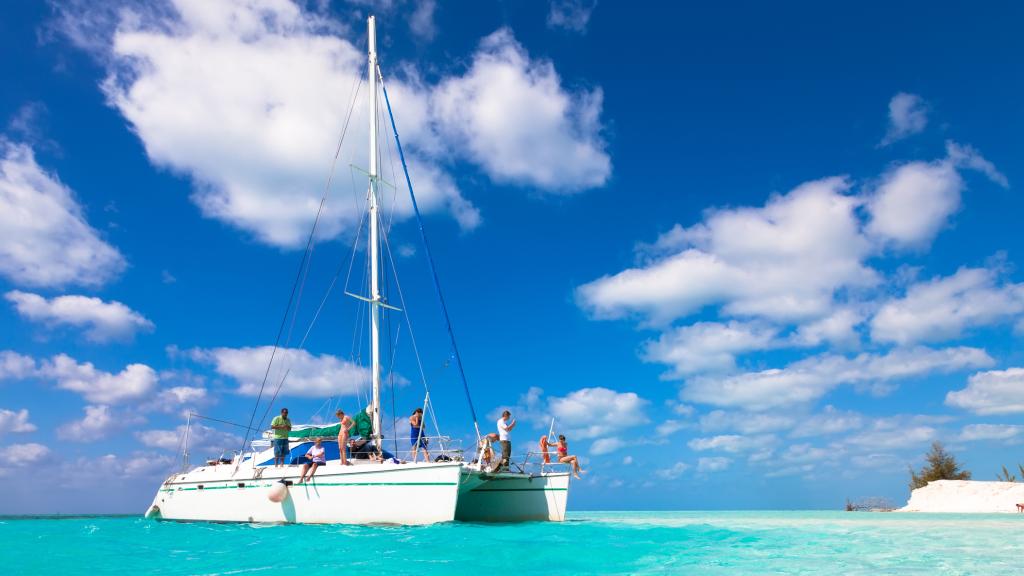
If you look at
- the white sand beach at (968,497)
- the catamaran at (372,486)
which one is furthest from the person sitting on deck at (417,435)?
the white sand beach at (968,497)

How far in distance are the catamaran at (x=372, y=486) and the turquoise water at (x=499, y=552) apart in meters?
0.70

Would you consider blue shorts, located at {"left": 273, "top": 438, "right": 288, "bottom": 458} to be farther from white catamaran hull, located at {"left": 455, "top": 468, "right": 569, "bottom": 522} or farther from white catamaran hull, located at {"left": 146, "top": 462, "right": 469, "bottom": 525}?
white catamaran hull, located at {"left": 455, "top": 468, "right": 569, "bottom": 522}

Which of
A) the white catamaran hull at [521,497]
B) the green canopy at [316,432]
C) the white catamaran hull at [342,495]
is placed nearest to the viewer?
the white catamaran hull at [342,495]

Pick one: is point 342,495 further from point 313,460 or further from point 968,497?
point 968,497

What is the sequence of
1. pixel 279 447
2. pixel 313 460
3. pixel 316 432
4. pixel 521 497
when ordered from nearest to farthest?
pixel 313 460 < pixel 521 497 < pixel 279 447 < pixel 316 432

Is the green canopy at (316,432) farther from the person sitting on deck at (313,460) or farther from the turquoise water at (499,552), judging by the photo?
the turquoise water at (499,552)

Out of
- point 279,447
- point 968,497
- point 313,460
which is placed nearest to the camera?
point 313,460

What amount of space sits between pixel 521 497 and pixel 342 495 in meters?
5.48

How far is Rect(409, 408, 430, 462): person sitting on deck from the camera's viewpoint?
18422mm

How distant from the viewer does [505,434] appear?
19672 millimetres

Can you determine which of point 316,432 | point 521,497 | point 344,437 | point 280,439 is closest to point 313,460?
point 344,437

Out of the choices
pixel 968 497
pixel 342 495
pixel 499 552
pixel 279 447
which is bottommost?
pixel 499 552

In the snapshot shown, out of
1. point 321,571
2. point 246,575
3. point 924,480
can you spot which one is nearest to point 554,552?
point 321,571

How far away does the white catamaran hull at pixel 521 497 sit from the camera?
1964 cm
